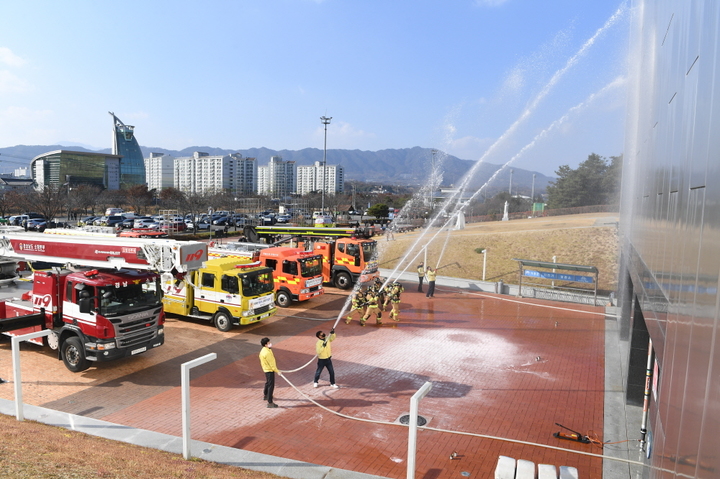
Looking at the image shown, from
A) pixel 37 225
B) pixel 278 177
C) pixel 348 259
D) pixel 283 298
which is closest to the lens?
pixel 283 298

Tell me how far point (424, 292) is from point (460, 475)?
1530 centimetres

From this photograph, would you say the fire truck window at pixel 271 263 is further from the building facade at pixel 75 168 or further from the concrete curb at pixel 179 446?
the building facade at pixel 75 168

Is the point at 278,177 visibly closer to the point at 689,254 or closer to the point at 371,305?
the point at 371,305

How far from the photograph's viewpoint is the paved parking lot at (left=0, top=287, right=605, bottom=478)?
8711 millimetres

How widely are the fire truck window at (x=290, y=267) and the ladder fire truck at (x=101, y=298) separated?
21.8 feet

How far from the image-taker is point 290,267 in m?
19.1

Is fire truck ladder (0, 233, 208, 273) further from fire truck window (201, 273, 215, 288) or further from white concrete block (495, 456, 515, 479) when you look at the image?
white concrete block (495, 456, 515, 479)

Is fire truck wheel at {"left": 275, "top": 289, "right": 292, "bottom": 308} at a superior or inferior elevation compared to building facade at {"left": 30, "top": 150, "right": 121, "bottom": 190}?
inferior

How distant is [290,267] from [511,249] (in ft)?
51.2

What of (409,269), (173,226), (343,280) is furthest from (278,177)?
(343,280)

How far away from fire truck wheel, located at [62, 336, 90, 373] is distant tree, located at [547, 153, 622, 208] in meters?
42.6

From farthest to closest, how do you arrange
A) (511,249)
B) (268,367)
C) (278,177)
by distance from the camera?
(278,177) < (511,249) < (268,367)

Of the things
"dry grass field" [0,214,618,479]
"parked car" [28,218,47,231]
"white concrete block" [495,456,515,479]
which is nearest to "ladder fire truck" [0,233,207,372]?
"dry grass field" [0,214,618,479]

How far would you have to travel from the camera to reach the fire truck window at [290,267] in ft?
62.4
